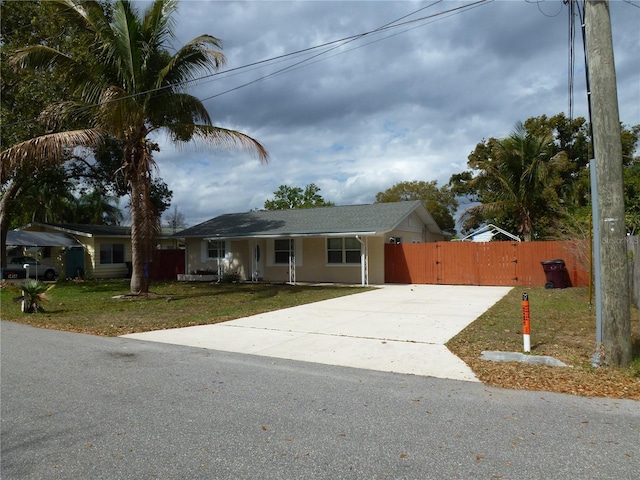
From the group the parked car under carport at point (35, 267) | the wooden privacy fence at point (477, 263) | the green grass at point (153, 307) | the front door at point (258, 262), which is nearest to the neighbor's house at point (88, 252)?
the parked car under carport at point (35, 267)

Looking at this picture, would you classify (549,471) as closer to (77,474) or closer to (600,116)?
(77,474)

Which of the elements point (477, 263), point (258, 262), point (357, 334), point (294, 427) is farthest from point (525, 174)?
point (294, 427)

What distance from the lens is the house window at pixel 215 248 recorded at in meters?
24.6

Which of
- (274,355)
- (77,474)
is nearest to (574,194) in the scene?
(274,355)

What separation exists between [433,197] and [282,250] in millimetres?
34861

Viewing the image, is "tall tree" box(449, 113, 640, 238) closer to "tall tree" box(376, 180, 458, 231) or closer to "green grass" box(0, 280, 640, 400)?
"green grass" box(0, 280, 640, 400)

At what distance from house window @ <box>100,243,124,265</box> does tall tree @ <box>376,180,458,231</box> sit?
108 ft

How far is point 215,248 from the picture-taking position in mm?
25344

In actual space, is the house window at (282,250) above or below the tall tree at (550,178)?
below

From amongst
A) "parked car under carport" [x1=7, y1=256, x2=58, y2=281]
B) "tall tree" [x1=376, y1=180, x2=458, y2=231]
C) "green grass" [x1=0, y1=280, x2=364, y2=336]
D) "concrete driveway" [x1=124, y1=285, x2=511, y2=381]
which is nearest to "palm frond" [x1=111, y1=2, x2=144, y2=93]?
"green grass" [x1=0, y1=280, x2=364, y2=336]

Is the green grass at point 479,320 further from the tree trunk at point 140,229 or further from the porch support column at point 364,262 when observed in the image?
the porch support column at point 364,262

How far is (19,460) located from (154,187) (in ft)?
92.5

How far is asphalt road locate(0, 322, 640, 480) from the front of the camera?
360 centimetres

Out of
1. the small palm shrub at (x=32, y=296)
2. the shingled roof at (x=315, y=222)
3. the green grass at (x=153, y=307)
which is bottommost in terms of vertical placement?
the green grass at (x=153, y=307)
